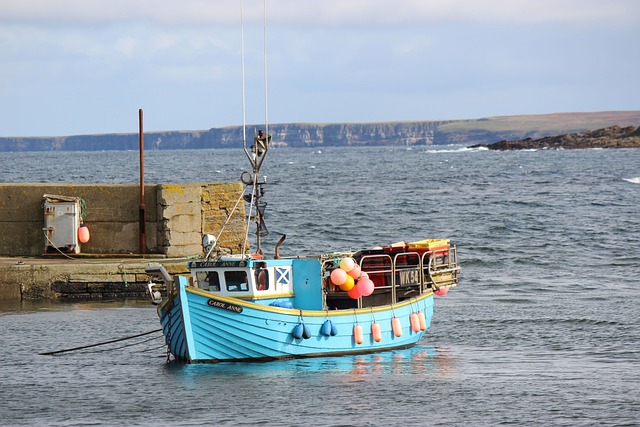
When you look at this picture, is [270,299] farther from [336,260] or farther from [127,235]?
[127,235]

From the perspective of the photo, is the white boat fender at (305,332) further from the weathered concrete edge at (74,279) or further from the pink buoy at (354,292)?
the weathered concrete edge at (74,279)

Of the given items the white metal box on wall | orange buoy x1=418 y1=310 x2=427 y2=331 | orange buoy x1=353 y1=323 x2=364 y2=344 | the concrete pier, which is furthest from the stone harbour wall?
orange buoy x1=353 y1=323 x2=364 y2=344

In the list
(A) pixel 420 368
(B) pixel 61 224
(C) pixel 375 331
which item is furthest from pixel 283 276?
(B) pixel 61 224

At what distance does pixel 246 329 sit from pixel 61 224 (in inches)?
362

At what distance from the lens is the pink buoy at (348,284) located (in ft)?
64.4

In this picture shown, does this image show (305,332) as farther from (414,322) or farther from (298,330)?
(414,322)

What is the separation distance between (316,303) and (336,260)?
102cm

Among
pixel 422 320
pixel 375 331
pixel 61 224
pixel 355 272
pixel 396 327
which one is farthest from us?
pixel 61 224

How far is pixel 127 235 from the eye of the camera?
26.9 meters

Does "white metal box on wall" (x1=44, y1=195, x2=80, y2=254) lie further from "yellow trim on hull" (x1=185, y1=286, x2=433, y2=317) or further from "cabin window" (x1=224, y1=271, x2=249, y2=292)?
"yellow trim on hull" (x1=185, y1=286, x2=433, y2=317)

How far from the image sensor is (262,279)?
19.1 meters

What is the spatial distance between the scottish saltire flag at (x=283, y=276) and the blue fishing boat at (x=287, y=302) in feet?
0.05

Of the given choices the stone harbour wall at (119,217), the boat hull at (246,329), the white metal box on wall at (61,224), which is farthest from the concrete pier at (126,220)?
the boat hull at (246,329)

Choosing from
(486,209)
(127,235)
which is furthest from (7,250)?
(486,209)
